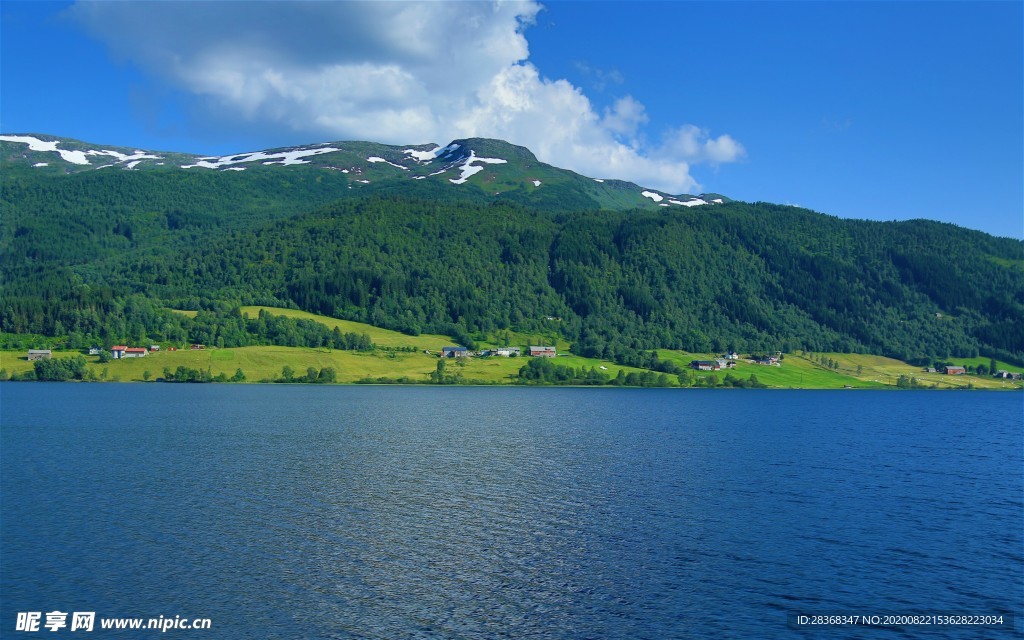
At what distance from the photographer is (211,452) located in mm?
71125

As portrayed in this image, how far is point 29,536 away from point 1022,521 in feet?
199

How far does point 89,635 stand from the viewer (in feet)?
94.9

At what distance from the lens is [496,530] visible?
44.1 metres

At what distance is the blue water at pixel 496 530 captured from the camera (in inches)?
1250

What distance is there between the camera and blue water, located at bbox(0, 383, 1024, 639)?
3175 cm

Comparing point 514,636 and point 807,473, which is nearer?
point 514,636

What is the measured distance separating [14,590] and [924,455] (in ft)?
273

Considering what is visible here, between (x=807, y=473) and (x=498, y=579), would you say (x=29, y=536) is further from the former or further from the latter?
(x=807, y=473)

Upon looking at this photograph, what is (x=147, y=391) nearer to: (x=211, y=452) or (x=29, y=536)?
(x=211, y=452)

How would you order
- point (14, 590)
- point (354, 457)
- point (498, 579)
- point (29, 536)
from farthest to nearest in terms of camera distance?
point (354, 457), point (29, 536), point (498, 579), point (14, 590)

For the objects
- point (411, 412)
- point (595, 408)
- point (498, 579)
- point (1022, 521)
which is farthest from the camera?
point (595, 408)

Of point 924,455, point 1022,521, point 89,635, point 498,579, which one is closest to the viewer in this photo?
point 89,635

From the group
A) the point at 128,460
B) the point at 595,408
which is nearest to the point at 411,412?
the point at 595,408

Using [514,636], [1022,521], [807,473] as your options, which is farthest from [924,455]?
[514,636]
